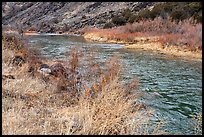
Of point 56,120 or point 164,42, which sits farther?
point 164,42

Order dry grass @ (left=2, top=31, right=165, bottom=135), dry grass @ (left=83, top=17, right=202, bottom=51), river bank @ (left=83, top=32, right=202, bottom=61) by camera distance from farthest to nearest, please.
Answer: dry grass @ (left=83, top=17, right=202, bottom=51) < river bank @ (left=83, top=32, right=202, bottom=61) < dry grass @ (left=2, top=31, right=165, bottom=135)

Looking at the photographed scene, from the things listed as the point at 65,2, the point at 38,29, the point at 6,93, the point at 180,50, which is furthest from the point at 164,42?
the point at 65,2

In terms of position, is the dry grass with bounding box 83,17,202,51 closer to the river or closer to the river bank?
the river bank

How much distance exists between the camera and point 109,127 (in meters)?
5.79

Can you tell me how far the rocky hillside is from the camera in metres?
53.9

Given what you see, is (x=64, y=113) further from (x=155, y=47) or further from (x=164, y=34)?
(x=164, y=34)

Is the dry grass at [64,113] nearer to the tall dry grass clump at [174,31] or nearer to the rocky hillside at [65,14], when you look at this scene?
the tall dry grass clump at [174,31]

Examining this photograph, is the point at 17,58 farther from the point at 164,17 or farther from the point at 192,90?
the point at 164,17

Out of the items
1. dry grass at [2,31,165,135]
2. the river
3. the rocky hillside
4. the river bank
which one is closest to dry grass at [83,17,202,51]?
the river bank

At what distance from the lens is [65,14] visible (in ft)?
226

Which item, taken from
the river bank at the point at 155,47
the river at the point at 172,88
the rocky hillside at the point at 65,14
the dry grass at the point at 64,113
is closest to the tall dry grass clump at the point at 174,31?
the river bank at the point at 155,47

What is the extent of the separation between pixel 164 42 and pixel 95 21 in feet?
96.5

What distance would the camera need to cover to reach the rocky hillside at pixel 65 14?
5394 centimetres

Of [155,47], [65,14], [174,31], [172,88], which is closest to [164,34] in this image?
[174,31]
